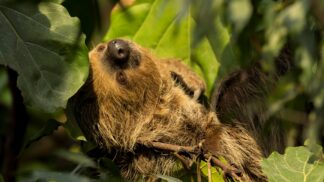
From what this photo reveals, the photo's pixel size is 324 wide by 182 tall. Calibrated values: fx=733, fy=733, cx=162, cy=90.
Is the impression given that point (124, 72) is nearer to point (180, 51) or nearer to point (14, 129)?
point (180, 51)

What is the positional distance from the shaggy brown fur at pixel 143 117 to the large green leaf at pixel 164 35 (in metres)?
0.11

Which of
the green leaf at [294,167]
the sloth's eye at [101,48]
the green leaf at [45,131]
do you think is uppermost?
the green leaf at [294,167]

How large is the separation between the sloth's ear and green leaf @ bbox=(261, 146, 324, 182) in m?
1.62

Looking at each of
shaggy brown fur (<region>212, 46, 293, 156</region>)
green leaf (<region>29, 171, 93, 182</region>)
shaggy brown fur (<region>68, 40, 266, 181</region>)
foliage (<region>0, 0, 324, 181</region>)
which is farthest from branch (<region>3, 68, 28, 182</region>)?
shaggy brown fur (<region>212, 46, 293, 156</region>)

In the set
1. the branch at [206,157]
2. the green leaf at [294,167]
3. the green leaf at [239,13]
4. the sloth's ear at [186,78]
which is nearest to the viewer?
the green leaf at [239,13]

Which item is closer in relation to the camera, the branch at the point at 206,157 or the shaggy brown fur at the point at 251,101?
the branch at the point at 206,157

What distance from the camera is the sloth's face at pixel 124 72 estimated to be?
5.13m

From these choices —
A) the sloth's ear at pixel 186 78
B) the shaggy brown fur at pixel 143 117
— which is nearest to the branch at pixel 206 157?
the shaggy brown fur at pixel 143 117

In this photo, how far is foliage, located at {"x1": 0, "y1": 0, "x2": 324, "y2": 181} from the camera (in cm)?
244

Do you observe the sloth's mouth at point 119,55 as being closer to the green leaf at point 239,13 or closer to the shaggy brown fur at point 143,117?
the shaggy brown fur at point 143,117

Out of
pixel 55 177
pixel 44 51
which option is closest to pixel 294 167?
pixel 55 177

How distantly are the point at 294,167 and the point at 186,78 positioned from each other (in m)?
1.94

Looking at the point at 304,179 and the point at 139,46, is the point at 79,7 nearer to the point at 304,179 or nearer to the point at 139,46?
the point at 139,46

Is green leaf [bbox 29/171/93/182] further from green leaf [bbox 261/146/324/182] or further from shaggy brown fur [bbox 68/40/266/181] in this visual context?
shaggy brown fur [bbox 68/40/266/181]
